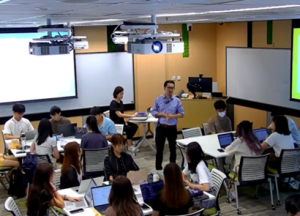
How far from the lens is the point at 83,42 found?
30.9 feet

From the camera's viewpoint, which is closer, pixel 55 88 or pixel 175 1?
pixel 175 1

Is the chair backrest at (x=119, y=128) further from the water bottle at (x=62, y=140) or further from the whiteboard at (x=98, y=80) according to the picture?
the whiteboard at (x=98, y=80)

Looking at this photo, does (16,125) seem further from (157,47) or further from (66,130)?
(157,47)

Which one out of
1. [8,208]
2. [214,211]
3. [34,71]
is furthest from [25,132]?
[214,211]

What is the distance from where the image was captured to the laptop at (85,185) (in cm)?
501

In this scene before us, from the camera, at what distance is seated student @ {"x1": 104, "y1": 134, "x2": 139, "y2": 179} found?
563 centimetres

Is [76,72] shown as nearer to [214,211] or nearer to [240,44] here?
[240,44]

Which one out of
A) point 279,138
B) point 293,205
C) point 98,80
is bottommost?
point 293,205

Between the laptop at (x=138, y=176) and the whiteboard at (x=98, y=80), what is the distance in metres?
5.55

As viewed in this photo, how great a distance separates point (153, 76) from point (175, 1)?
779 centimetres

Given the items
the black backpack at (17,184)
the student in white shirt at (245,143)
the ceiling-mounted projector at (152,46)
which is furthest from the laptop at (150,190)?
the black backpack at (17,184)

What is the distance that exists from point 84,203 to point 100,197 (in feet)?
1.04

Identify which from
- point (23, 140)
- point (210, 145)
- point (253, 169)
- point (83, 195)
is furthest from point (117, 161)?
point (23, 140)

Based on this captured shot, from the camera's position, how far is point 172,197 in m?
4.35
